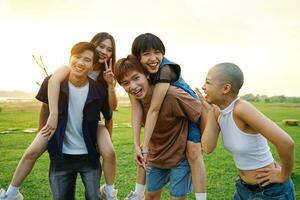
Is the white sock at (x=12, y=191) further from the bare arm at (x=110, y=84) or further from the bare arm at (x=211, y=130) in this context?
the bare arm at (x=211, y=130)

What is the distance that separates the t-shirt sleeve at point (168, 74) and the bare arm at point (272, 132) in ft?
2.83

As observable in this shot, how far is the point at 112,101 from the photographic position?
373 centimetres


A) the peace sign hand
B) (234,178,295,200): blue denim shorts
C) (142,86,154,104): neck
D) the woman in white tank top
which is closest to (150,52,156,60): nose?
(142,86,154,104): neck

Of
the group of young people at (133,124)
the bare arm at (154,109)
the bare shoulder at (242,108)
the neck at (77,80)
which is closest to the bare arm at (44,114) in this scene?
the group of young people at (133,124)

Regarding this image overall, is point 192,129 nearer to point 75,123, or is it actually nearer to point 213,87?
point 213,87

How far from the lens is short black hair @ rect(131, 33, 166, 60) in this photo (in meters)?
3.39

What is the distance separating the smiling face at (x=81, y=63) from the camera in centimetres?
346

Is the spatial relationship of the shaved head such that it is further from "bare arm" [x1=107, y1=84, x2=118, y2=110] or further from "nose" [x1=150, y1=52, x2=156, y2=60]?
"bare arm" [x1=107, y1=84, x2=118, y2=110]

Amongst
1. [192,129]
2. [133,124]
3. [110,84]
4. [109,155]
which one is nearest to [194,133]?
[192,129]

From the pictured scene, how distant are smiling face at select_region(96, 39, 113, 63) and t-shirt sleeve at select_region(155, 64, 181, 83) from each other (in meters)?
0.87

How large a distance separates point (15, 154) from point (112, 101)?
620cm

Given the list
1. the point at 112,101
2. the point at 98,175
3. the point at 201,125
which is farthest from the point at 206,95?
the point at 98,175

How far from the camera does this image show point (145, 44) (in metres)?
3.40

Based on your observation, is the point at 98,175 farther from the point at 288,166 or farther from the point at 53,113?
the point at 288,166
